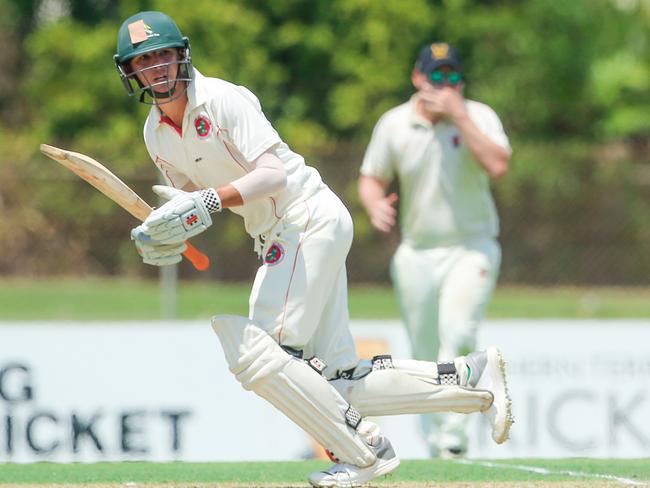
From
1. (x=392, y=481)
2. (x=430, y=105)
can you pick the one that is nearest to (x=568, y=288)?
(x=430, y=105)

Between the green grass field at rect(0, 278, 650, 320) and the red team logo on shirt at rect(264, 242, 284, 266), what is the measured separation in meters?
8.67

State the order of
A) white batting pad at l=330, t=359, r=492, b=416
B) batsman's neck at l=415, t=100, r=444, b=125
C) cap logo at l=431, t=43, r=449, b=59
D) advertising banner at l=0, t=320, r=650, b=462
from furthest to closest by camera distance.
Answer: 1. advertising banner at l=0, t=320, r=650, b=462
2. batsman's neck at l=415, t=100, r=444, b=125
3. cap logo at l=431, t=43, r=449, b=59
4. white batting pad at l=330, t=359, r=492, b=416

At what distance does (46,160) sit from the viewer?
16.3 meters

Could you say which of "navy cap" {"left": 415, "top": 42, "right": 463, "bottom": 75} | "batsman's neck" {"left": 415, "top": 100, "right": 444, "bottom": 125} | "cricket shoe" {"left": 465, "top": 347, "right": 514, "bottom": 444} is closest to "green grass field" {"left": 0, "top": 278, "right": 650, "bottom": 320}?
"batsman's neck" {"left": 415, "top": 100, "right": 444, "bottom": 125}

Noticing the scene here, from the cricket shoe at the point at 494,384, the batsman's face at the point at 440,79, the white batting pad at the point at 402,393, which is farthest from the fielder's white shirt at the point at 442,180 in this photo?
the white batting pad at the point at 402,393

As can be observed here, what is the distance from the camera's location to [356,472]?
4.86m

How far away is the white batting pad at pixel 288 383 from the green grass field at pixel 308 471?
15.6 inches

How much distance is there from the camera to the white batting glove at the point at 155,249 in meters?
4.61

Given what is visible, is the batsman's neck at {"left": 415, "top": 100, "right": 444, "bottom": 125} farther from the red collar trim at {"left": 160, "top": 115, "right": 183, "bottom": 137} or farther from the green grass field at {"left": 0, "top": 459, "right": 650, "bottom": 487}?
the red collar trim at {"left": 160, "top": 115, "right": 183, "bottom": 137}

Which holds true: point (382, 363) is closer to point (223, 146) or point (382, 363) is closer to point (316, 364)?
point (316, 364)

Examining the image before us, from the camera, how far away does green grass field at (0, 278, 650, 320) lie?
14031mm

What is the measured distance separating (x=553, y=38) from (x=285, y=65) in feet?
12.5

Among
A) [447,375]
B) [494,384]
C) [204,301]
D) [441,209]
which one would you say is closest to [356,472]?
[447,375]

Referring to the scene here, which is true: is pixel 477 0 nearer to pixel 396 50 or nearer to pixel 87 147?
pixel 396 50
